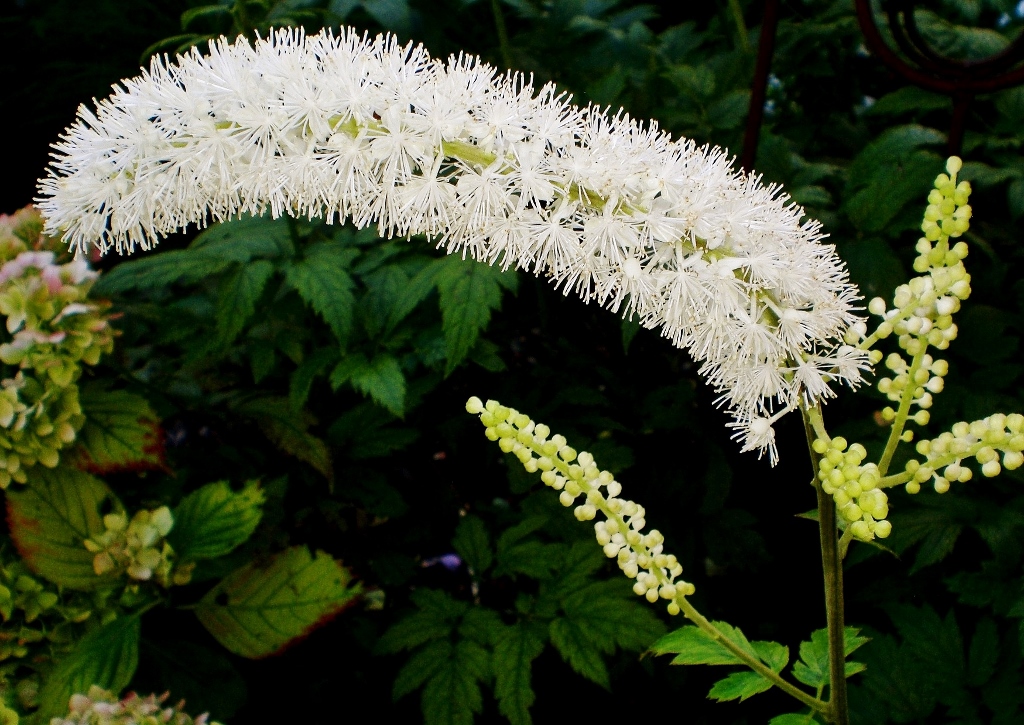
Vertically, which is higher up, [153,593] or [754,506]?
[754,506]

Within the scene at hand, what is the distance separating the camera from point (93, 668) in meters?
0.91

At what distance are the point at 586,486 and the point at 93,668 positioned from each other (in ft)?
2.20

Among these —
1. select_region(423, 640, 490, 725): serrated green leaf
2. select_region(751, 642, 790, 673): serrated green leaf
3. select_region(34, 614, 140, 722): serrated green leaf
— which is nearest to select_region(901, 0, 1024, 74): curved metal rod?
select_region(751, 642, 790, 673): serrated green leaf

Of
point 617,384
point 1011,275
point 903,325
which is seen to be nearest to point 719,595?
point 617,384

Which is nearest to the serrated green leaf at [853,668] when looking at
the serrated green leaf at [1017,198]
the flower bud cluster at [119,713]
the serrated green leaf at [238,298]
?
the flower bud cluster at [119,713]

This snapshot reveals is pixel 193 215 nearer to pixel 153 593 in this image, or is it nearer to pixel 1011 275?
pixel 153 593

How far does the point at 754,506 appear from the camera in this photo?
58.1 inches

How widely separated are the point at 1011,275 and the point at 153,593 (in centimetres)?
142

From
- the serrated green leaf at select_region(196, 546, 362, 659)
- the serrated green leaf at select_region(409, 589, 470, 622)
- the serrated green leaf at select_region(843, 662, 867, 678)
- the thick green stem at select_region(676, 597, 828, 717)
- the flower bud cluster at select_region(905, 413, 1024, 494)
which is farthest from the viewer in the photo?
the serrated green leaf at select_region(409, 589, 470, 622)

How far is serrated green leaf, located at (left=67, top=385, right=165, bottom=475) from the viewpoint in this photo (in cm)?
102

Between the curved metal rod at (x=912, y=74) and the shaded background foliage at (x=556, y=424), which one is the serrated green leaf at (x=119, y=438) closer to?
the shaded background foliage at (x=556, y=424)

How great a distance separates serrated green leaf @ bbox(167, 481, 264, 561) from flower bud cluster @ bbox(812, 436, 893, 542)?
687 millimetres

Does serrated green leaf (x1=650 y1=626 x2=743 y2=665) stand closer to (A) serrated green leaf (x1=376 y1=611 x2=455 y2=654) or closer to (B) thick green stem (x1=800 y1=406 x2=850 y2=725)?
(B) thick green stem (x1=800 y1=406 x2=850 y2=725)

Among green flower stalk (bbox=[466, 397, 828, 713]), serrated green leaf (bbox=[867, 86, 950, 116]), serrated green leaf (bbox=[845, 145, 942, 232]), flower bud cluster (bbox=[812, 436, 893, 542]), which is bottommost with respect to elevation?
green flower stalk (bbox=[466, 397, 828, 713])
